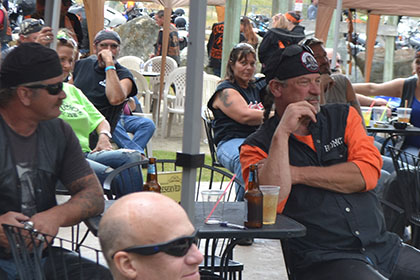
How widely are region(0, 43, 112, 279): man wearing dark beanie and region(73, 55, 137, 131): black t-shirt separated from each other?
118 inches

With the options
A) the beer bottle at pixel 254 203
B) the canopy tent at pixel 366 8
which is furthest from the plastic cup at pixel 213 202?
the canopy tent at pixel 366 8

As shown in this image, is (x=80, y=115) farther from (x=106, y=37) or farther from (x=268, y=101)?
(x=268, y=101)

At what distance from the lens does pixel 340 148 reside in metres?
3.31

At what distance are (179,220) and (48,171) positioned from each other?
1354 mm

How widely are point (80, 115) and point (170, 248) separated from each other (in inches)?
138

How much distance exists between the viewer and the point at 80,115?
202 inches

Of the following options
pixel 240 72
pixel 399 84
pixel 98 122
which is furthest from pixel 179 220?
pixel 399 84

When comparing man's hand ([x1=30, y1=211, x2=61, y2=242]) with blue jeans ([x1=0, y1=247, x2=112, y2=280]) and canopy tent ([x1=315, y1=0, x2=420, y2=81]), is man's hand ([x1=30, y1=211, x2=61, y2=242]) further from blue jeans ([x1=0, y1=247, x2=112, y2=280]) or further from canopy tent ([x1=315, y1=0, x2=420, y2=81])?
canopy tent ([x1=315, y1=0, x2=420, y2=81])

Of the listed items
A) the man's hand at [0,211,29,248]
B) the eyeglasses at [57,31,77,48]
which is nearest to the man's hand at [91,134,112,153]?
the eyeglasses at [57,31,77,48]

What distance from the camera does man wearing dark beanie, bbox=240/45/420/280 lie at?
10.1 ft

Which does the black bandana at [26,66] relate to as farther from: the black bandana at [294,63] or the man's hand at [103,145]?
the man's hand at [103,145]

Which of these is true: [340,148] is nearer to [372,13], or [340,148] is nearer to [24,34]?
[24,34]

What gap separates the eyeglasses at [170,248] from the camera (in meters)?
1.72

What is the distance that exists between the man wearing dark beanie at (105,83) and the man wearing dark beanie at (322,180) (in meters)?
2.84
